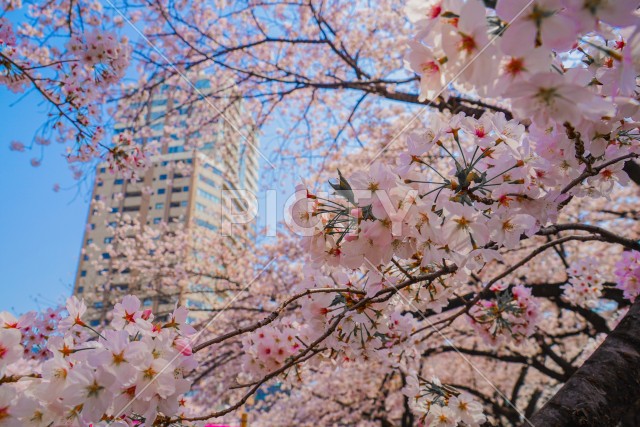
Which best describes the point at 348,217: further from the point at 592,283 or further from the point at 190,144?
the point at 190,144

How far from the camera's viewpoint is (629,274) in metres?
2.49

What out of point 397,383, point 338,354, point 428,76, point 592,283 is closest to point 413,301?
point 338,354

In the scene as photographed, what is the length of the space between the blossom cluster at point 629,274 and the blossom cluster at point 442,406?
4.58ft

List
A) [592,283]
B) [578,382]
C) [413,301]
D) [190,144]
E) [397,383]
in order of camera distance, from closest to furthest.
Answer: [578,382]
[413,301]
[592,283]
[190,144]
[397,383]

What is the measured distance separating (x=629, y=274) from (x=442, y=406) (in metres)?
1.60

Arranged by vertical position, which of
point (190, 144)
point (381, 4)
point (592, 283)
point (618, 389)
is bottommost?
point (618, 389)

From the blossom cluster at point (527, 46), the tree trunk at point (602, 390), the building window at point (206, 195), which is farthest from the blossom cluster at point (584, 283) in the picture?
the building window at point (206, 195)

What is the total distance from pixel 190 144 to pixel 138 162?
433cm

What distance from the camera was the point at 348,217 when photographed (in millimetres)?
1244

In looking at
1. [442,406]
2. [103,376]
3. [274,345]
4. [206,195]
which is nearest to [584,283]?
[442,406]

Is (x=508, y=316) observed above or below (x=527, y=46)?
above

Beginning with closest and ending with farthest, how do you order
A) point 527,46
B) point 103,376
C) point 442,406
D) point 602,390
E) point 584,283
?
1. point 527,46
2. point 103,376
3. point 602,390
4. point 442,406
5. point 584,283

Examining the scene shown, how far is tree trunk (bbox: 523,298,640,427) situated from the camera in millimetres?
1122

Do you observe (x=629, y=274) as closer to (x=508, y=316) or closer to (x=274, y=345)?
(x=508, y=316)
